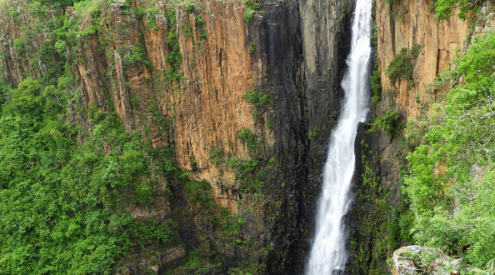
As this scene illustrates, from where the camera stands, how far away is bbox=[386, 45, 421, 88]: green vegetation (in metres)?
16.2

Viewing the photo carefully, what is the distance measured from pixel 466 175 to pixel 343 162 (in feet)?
42.0

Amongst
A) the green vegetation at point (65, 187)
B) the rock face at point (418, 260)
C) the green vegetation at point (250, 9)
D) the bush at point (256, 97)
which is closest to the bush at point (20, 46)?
the green vegetation at point (65, 187)

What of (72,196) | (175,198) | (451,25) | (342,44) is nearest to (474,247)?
(451,25)

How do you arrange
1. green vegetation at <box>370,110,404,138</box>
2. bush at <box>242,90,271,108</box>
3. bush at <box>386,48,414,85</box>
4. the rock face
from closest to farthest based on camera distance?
1. the rock face
2. bush at <box>386,48,414,85</box>
3. green vegetation at <box>370,110,404,138</box>
4. bush at <box>242,90,271,108</box>

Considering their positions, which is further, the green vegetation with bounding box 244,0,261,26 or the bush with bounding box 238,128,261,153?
the bush with bounding box 238,128,261,153

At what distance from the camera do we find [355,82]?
69.5 ft

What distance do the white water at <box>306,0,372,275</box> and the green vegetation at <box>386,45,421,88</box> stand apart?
3.36 meters

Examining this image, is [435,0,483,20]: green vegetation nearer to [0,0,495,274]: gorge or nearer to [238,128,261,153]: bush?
[0,0,495,274]: gorge

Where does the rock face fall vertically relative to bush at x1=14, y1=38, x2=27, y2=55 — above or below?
below

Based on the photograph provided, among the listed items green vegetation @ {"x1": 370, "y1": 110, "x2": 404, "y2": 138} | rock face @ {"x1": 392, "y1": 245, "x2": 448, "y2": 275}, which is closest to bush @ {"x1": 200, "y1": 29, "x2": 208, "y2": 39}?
green vegetation @ {"x1": 370, "y1": 110, "x2": 404, "y2": 138}

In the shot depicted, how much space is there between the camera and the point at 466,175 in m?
9.10

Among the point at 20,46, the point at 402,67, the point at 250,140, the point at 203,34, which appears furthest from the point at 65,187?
the point at 402,67

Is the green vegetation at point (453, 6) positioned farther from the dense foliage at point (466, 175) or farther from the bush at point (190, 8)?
the bush at point (190, 8)

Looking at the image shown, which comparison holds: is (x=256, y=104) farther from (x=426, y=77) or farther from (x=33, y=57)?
(x=33, y=57)
